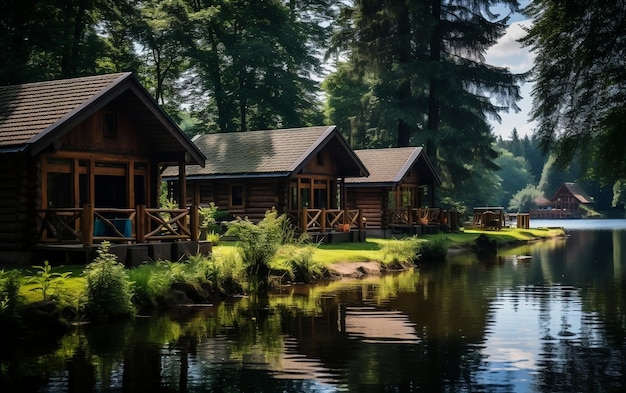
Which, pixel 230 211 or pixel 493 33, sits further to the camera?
pixel 493 33

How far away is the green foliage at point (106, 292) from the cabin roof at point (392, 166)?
28106 mm

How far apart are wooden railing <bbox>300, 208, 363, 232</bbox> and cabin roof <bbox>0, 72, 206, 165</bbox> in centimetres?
884

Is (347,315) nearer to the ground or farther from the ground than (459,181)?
nearer to the ground

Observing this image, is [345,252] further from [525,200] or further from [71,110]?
[525,200]

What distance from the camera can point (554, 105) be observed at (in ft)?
69.6

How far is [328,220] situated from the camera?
3616 centimetres

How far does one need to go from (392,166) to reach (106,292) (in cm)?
→ 3042

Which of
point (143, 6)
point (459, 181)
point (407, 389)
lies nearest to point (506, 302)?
point (407, 389)

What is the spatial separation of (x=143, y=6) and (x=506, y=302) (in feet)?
142

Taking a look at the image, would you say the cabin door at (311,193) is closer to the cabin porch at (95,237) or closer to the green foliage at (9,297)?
the cabin porch at (95,237)

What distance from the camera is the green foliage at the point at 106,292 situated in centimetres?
1595

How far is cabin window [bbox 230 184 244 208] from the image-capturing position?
36.2m

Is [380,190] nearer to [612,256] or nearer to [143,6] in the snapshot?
[612,256]

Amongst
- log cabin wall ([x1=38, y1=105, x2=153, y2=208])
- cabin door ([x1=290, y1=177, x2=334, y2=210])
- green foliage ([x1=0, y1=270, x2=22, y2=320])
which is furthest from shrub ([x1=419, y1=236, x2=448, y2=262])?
green foliage ([x1=0, y1=270, x2=22, y2=320])
